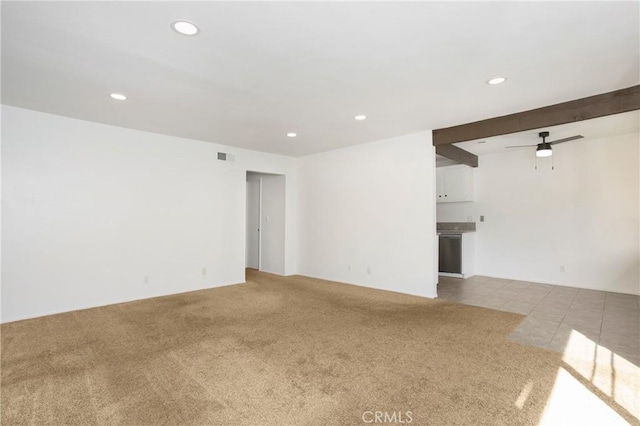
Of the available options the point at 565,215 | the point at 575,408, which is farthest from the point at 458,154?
the point at 575,408

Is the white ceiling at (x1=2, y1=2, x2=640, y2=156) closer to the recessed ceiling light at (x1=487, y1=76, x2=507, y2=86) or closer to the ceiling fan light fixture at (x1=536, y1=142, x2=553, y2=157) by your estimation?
the recessed ceiling light at (x1=487, y1=76, x2=507, y2=86)

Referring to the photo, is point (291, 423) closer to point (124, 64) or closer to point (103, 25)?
point (103, 25)

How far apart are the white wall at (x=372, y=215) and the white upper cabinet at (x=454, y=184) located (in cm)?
226

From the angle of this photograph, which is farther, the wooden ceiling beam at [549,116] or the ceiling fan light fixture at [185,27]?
the wooden ceiling beam at [549,116]

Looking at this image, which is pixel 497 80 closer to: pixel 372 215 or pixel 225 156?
pixel 372 215

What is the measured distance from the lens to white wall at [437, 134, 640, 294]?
5.06m

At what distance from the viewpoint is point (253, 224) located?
7570mm

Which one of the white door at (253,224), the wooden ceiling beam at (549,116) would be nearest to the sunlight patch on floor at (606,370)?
the wooden ceiling beam at (549,116)

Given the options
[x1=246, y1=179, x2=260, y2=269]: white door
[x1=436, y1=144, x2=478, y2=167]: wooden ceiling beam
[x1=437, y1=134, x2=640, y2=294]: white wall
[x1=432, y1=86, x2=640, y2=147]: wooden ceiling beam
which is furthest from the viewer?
[x1=246, y1=179, x2=260, y2=269]: white door

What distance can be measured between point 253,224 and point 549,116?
5997mm

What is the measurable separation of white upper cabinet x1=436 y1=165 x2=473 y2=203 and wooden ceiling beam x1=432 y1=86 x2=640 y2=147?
2.23 metres

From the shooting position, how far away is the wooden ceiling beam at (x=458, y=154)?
5194 mm

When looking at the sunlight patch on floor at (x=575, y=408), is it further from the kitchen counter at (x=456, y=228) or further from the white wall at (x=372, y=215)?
the kitchen counter at (x=456, y=228)

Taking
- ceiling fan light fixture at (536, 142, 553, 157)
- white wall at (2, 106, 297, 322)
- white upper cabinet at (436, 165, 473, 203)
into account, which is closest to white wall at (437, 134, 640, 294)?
white upper cabinet at (436, 165, 473, 203)
